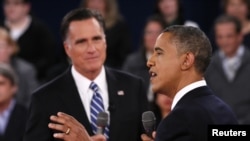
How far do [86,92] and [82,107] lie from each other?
0.10 metres

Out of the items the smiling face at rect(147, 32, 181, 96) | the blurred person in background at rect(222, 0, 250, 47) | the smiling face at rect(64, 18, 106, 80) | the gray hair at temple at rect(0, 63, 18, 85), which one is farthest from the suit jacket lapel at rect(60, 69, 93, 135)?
the blurred person in background at rect(222, 0, 250, 47)

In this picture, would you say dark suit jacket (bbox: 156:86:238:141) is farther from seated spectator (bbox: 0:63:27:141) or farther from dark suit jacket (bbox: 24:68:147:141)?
seated spectator (bbox: 0:63:27:141)

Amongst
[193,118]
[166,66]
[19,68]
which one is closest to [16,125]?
[19,68]

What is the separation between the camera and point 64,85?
3406 millimetres

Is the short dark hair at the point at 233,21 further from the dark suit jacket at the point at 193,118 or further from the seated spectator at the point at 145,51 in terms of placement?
the dark suit jacket at the point at 193,118

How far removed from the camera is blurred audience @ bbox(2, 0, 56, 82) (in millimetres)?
6352

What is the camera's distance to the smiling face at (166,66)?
109 inches

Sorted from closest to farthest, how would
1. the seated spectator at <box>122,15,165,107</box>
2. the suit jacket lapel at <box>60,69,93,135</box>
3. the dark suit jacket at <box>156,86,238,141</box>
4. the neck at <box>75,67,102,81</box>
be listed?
the dark suit jacket at <box>156,86,238,141</box>, the suit jacket lapel at <box>60,69,93,135</box>, the neck at <box>75,67,102,81</box>, the seated spectator at <box>122,15,165,107</box>

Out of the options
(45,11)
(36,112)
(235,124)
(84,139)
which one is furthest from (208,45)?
(45,11)

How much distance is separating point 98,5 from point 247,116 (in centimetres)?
174

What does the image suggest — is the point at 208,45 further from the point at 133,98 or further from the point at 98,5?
the point at 98,5

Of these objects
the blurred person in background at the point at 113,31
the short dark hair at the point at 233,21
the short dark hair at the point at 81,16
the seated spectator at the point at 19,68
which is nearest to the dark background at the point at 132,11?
the blurred person in background at the point at 113,31

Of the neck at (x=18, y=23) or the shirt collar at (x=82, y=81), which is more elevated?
the neck at (x=18, y=23)

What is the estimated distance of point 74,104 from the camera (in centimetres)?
337
